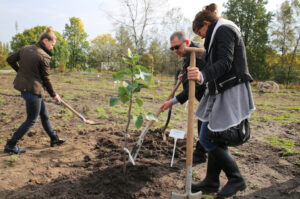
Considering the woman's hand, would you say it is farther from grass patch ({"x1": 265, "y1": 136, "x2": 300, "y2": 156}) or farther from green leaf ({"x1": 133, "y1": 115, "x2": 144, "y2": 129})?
grass patch ({"x1": 265, "y1": 136, "x2": 300, "y2": 156})

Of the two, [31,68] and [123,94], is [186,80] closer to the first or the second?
[123,94]

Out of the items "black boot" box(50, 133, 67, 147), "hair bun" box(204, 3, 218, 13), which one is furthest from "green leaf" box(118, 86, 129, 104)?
"black boot" box(50, 133, 67, 147)

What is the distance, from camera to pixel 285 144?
14.5 feet

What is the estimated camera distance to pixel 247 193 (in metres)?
2.65

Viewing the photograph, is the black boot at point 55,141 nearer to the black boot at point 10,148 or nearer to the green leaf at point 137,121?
the black boot at point 10,148

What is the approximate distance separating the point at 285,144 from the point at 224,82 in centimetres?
322

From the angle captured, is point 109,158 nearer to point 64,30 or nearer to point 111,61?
point 111,61

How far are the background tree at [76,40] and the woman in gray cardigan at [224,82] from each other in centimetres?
2894

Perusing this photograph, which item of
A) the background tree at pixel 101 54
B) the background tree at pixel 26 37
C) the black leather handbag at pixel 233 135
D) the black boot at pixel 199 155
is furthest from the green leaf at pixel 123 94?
the background tree at pixel 26 37

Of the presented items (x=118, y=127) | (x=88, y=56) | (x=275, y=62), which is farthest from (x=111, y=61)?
(x=118, y=127)

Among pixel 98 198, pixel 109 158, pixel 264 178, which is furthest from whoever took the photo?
pixel 109 158

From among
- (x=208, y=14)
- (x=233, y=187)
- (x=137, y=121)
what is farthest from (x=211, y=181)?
(x=208, y=14)

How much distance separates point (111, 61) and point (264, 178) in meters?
27.4

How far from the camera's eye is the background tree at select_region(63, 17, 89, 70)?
2969cm
